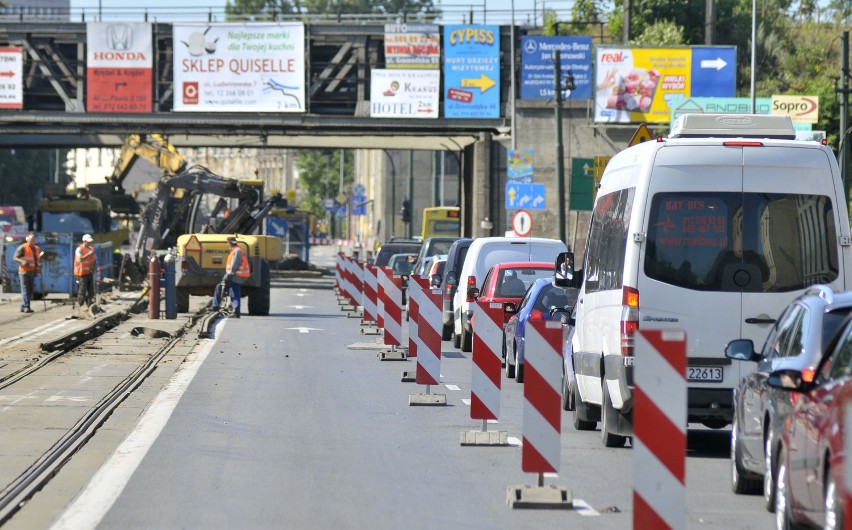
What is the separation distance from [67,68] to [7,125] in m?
2.58

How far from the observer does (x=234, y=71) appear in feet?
159

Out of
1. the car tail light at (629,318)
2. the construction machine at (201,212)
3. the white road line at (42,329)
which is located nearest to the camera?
the car tail light at (629,318)

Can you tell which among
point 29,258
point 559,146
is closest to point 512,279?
point 29,258

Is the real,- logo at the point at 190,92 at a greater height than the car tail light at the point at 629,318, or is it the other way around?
the real,- logo at the point at 190,92

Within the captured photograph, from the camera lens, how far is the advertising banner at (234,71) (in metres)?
48.5

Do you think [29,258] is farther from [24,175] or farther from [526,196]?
[24,175]

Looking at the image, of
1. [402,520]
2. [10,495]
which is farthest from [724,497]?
[10,495]

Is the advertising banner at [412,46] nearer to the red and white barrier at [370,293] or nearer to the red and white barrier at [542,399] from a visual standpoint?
the red and white barrier at [370,293]

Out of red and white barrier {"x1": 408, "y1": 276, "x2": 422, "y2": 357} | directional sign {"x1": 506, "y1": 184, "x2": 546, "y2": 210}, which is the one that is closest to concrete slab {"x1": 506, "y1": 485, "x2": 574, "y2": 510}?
red and white barrier {"x1": 408, "y1": 276, "x2": 422, "y2": 357}

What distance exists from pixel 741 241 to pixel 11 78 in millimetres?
40409

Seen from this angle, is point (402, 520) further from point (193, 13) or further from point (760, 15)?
point (760, 15)

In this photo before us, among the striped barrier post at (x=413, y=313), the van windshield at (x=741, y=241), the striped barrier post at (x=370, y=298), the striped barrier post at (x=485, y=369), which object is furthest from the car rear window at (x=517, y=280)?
the van windshield at (x=741, y=241)

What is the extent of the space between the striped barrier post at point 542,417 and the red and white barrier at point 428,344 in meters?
5.81

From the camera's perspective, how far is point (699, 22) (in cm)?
6838
